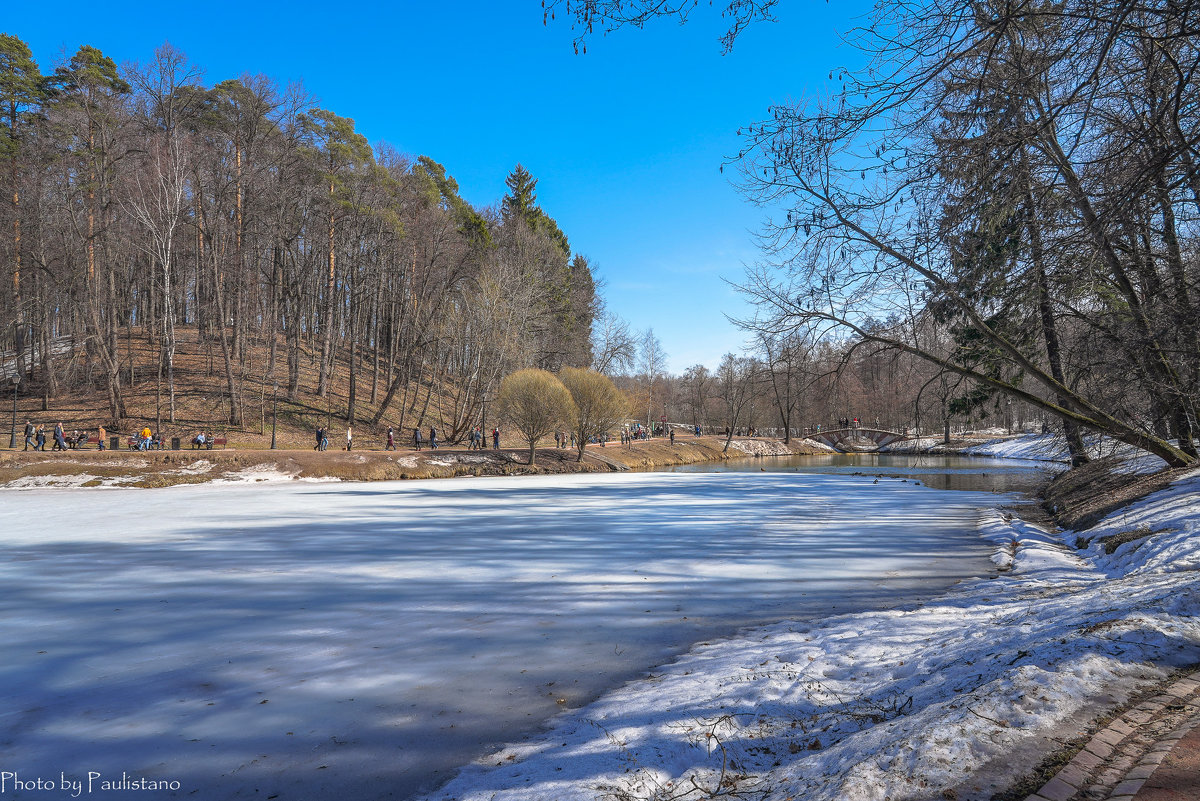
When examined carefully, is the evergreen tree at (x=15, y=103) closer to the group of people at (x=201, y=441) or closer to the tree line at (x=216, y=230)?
the tree line at (x=216, y=230)

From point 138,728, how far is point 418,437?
101 feet

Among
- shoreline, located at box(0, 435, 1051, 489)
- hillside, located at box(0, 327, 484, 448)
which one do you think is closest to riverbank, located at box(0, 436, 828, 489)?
shoreline, located at box(0, 435, 1051, 489)

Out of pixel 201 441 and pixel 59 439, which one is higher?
pixel 59 439

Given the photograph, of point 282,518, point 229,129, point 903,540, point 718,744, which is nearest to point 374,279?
point 229,129

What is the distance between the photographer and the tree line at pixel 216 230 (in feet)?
98.6

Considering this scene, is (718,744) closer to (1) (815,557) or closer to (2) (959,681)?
(2) (959,681)

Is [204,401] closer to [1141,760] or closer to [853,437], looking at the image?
[1141,760]

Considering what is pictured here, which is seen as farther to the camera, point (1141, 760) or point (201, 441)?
point (201, 441)

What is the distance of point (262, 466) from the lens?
83.5 ft

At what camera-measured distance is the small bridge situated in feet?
199

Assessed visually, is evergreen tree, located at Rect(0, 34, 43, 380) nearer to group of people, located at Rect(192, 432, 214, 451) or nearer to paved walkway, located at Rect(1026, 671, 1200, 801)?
group of people, located at Rect(192, 432, 214, 451)

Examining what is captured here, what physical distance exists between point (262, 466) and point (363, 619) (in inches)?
895

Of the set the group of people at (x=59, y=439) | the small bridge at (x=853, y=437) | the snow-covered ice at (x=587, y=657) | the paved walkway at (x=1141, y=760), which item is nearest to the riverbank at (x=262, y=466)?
the group of people at (x=59, y=439)

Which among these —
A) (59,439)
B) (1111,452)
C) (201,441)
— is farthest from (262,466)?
(1111,452)
